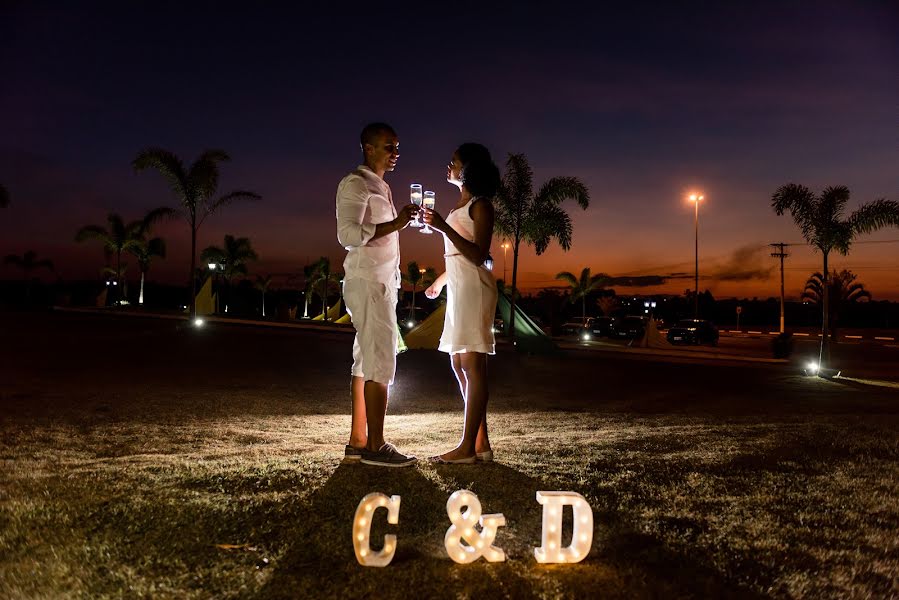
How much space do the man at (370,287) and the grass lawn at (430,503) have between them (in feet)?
1.35

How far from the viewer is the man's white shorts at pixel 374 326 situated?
4031 millimetres

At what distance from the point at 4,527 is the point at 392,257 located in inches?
99.6

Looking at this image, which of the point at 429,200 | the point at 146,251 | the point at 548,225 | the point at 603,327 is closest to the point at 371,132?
the point at 429,200

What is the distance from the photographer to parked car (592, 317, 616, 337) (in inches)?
1444

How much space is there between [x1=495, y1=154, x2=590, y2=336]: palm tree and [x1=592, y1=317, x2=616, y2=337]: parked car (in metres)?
16.1

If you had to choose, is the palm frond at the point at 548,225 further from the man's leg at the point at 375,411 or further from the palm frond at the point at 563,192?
the man's leg at the point at 375,411

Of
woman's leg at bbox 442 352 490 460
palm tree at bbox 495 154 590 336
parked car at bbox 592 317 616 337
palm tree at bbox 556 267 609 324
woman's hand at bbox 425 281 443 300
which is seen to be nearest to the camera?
woman's leg at bbox 442 352 490 460

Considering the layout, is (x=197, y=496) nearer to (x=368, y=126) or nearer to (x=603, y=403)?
(x=368, y=126)

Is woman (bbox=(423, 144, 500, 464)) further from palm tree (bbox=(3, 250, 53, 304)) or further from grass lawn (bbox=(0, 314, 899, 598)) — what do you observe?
palm tree (bbox=(3, 250, 53, 304))

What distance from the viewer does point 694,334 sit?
1283 inches

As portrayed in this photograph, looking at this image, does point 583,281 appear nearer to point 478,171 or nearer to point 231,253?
point 231,253

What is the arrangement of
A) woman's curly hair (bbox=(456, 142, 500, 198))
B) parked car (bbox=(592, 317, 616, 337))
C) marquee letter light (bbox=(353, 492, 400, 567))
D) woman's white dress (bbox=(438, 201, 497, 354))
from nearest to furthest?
marquee letter light (bbox=(353, 492, 400, 567))
woman's white dress (bbox=(438, 201, 497, 354))
woman's curly hair (bbox=(456, 142, 500, 198))
parked car (bbox=(592, 317, 616, 337))

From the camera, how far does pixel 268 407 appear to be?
825 cm

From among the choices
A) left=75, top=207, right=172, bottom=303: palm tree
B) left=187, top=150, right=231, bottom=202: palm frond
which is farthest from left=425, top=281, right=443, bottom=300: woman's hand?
left=75, top=207, right=172, bottom=303: palm tree
